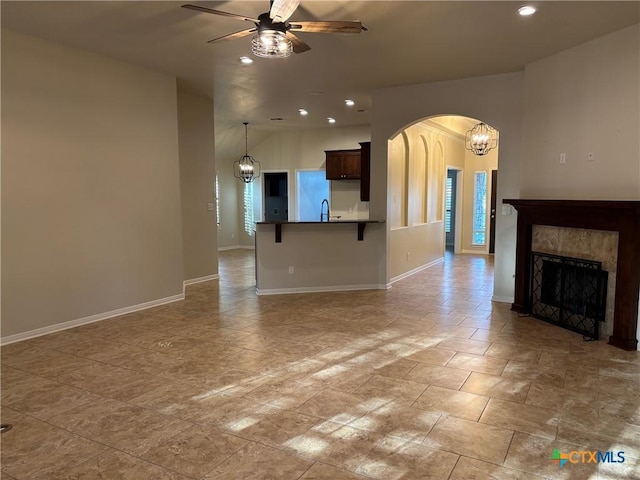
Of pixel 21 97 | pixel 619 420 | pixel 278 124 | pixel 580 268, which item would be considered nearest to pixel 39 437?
pixel 21 97

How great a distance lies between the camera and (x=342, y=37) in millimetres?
3865

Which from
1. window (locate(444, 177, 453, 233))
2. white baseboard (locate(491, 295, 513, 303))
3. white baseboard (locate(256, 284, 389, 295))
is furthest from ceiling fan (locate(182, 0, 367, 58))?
window (locate(444, 177, 453, 233))

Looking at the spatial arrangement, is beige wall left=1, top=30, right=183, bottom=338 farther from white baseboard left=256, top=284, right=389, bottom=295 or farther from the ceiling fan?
the ceiling fan

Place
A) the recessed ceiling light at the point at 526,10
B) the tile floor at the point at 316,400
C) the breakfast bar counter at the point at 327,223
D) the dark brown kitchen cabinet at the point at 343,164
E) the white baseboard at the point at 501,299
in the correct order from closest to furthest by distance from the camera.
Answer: the tile floor at the point at 316,400
the recessed ceiling light at the point at 526,10
the white baseboard at the point at 501,299
the breakfast bar counter at the point at 327,223
the dark brown kitchen cabinet at the point at 343,164

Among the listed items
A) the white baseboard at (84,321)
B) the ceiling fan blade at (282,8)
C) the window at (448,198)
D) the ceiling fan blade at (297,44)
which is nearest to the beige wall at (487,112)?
the ceiling fan blade at (297,44)

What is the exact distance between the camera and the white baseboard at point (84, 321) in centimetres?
390

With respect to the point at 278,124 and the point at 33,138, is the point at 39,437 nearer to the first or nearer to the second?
the point at 33,138

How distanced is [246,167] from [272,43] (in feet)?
22.1

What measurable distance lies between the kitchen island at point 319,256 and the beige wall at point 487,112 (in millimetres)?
1111

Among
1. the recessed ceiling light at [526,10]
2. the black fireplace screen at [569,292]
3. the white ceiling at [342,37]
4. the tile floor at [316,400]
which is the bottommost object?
the tile floor at [316,400]

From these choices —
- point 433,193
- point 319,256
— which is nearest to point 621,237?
point 319,256

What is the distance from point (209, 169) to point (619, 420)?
6.18 m

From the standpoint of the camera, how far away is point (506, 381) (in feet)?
9.91

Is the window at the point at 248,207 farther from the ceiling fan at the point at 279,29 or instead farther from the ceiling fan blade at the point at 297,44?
the ceiling fan at the point at 279,29
